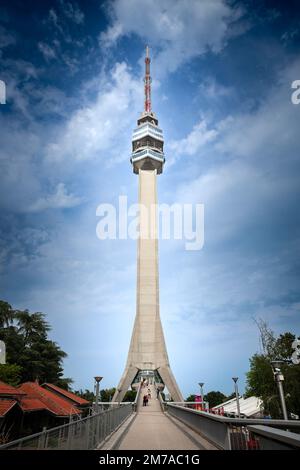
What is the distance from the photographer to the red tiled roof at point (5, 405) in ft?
49.5

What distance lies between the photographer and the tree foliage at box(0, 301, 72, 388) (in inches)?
1351

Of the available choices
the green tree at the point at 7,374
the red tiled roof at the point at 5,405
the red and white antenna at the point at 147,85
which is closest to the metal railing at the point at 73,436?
the red tiled roof at the point at 5,405

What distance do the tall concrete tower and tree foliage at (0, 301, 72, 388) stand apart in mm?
13839

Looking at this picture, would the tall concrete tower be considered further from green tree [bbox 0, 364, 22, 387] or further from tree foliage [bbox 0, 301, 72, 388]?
green tree [bbox 0, 364, 22, 387]

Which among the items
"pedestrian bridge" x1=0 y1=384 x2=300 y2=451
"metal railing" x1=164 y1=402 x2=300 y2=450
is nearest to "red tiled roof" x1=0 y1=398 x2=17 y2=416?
"pedestrian bridge" x1=0 y1=384 x2=300 y2=451

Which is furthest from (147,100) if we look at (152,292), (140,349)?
(140,349)

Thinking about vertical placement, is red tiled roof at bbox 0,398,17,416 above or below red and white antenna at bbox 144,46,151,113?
below

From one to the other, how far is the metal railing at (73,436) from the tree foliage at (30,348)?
25.5m

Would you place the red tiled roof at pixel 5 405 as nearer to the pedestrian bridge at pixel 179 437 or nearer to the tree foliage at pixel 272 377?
the pedestrian bridge at pixel 179 437

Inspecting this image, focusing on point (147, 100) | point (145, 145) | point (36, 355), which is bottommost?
point (36, 355)

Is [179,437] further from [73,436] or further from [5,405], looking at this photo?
[5,405]
